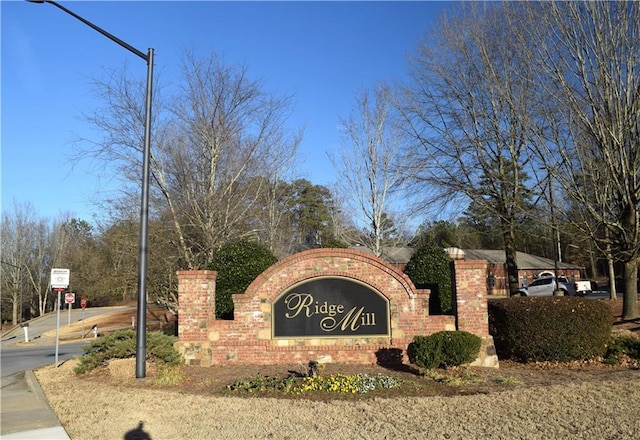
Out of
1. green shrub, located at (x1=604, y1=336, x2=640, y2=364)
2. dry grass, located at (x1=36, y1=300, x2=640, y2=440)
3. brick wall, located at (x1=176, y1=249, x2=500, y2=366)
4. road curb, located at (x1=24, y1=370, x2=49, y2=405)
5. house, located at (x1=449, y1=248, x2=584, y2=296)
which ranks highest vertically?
house, located at (x1=449, y1=248, x2=584, y2=296)

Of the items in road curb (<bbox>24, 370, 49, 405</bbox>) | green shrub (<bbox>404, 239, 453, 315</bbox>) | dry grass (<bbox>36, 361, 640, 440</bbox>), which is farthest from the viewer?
green shrub (<bbox>404, 239, 453, 315</bbox>)

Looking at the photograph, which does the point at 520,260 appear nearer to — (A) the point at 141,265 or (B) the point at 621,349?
(B) the point at 621,349

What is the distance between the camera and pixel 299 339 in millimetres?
11234

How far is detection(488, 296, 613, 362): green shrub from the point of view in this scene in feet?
35.1

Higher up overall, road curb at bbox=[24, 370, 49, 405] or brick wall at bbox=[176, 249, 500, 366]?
brick wall at bbox=[176, 249, 500, 366]

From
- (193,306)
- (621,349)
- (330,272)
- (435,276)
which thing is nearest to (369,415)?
(330,272)

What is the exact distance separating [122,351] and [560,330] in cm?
973

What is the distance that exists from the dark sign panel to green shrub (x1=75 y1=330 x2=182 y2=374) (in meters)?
2.36

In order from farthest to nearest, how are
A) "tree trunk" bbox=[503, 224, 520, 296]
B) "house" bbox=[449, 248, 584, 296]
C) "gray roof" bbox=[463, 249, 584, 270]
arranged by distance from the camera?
"gray roof" bbox=[463, 249, 584, 270] < "house" bbox=[449, 248, 584, 296] < "tree trunk" bbox=[503, 224, 520, 296]

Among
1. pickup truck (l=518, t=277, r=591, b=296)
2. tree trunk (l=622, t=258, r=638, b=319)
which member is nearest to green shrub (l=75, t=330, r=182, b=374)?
tree trunk (l=622, t=258, r=638, b=319)

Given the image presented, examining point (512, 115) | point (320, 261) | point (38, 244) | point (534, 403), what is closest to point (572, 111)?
point (512, 115)

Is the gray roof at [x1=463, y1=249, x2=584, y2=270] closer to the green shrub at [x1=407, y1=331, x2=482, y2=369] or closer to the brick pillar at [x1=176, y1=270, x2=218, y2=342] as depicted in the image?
the green shrub at [x1=407, y1=331, x2=482, y2=369]

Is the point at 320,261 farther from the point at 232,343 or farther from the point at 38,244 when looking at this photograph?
the point at 38,244

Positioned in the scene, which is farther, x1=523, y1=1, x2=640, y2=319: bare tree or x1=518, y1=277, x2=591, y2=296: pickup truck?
x1=518, y1=277, x2=591, y2=296: pickup truck
